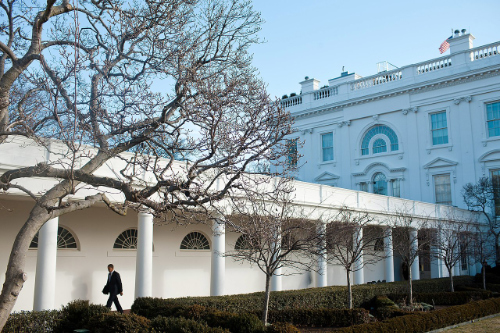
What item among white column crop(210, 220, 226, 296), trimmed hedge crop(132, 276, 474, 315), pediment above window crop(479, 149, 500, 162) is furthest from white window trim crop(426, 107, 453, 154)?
white column crop(210, 220, 226, 296)

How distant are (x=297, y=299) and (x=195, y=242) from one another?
234 inches

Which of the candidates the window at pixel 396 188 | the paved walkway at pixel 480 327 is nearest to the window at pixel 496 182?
the window at pixel 396 188

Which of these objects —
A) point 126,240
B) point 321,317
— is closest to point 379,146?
point 126,240

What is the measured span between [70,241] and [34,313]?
6.62 m

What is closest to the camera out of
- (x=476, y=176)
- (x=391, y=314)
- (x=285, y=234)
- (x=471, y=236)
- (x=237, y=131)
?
(x=237, y=131)

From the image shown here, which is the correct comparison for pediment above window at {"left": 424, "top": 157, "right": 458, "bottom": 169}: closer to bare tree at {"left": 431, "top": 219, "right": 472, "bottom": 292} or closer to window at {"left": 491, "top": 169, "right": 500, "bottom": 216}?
window at {"left": 491, "top": 169, "right": 500, "bottom": 216}

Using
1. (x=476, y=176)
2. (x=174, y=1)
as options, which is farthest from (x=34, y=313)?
(x=476, y=176)

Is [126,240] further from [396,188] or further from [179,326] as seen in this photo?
[396,188]

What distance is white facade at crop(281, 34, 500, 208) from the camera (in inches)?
1220

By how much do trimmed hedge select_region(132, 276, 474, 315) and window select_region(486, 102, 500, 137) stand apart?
11635 mm

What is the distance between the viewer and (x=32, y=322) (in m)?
10.7

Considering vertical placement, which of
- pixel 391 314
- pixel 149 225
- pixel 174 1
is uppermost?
pixel 174 1

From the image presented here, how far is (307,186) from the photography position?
68.3 ft

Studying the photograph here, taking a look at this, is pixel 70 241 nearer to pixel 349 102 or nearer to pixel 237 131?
pixel 237 131
